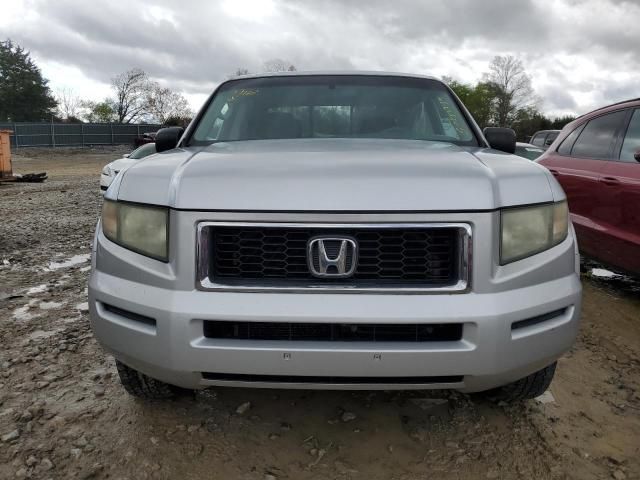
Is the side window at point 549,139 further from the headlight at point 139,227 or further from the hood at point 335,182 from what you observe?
the headlight at point 139,227

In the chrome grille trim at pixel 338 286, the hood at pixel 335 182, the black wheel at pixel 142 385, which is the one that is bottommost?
the black wheel at pixel 142 385

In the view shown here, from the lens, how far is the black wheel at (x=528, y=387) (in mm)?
2287

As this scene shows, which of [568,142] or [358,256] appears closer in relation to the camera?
[358,256]

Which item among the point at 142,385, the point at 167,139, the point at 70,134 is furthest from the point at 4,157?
the point at 70,134

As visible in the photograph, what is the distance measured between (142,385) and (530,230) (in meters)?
1.72

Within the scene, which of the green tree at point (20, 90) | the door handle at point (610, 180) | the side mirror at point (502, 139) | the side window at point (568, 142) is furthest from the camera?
the green tree at point (20, 90)

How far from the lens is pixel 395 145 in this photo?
2547mm

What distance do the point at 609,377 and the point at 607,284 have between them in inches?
85.9

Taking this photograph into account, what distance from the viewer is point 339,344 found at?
1.82 metres

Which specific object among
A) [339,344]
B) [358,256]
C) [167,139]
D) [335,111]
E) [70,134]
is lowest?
[339,344]

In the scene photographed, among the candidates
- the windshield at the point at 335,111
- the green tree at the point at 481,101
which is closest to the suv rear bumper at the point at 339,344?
the windshield at the point at 335,111

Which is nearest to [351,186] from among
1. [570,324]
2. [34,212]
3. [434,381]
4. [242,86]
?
[434,381]

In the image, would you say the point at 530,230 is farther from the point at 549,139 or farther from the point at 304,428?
the point at 549,139

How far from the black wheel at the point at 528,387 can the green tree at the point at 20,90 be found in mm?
68633
